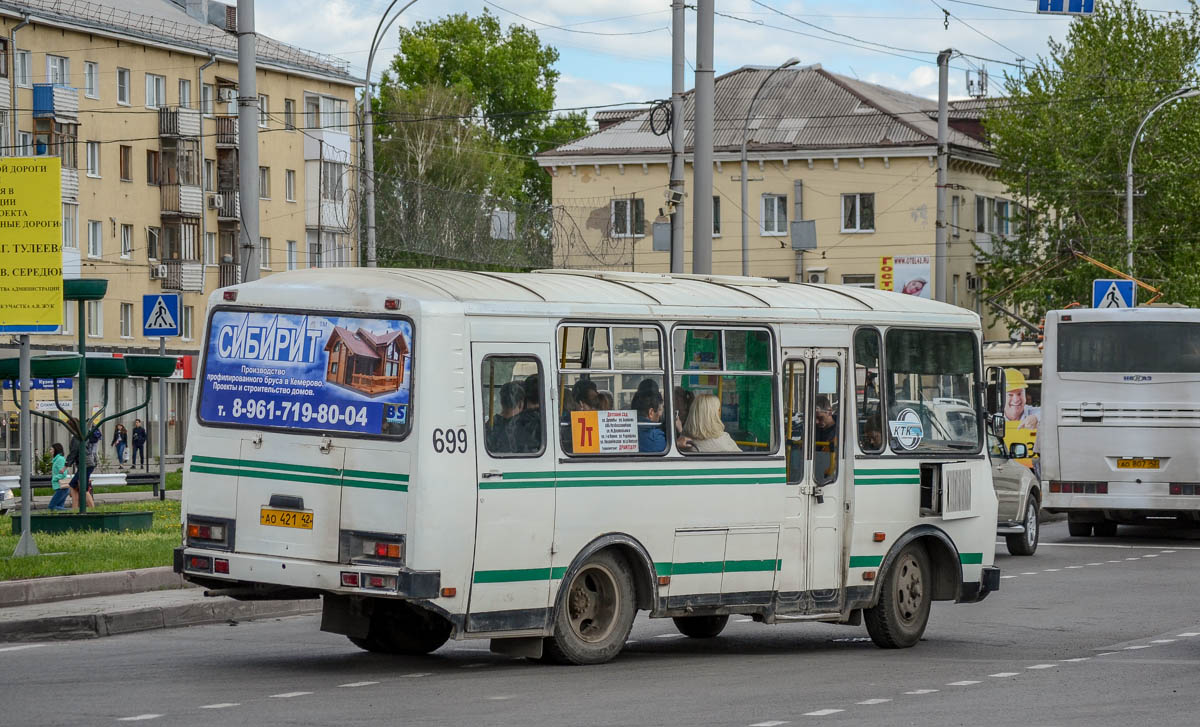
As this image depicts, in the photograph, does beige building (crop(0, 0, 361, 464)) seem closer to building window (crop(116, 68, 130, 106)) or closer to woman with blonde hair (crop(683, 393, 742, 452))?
building window (crop(116, 68, 130, 106))

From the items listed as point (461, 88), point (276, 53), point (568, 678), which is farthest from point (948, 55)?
point (461, 88)

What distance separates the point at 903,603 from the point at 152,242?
5498 centimetres

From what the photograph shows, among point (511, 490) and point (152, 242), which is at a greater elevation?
point (152, 242)

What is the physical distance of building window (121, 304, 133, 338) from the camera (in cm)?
6425

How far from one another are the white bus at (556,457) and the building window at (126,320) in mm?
52508

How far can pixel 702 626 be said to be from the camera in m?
15.0

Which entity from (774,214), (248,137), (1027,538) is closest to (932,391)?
(248,137)

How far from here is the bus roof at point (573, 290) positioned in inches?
472

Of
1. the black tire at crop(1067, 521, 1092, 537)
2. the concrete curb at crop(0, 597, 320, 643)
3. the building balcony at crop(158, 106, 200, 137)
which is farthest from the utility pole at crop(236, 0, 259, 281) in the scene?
the building balcony at crop(158, 106, 200, 137)

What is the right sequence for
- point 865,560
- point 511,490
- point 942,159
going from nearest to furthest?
1. point 511,490
2. point 865,560
3. point 942,159

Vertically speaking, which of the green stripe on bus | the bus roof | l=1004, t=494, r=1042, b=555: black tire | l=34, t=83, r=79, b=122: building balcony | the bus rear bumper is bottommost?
l=1004, t=494, r=1042, b=555: black tire

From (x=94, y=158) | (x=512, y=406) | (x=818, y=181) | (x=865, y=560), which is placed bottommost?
(x=865, y=560)

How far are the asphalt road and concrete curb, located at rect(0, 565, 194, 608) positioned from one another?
4.62 ft

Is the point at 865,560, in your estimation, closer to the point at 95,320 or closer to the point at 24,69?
the point at 24,69
